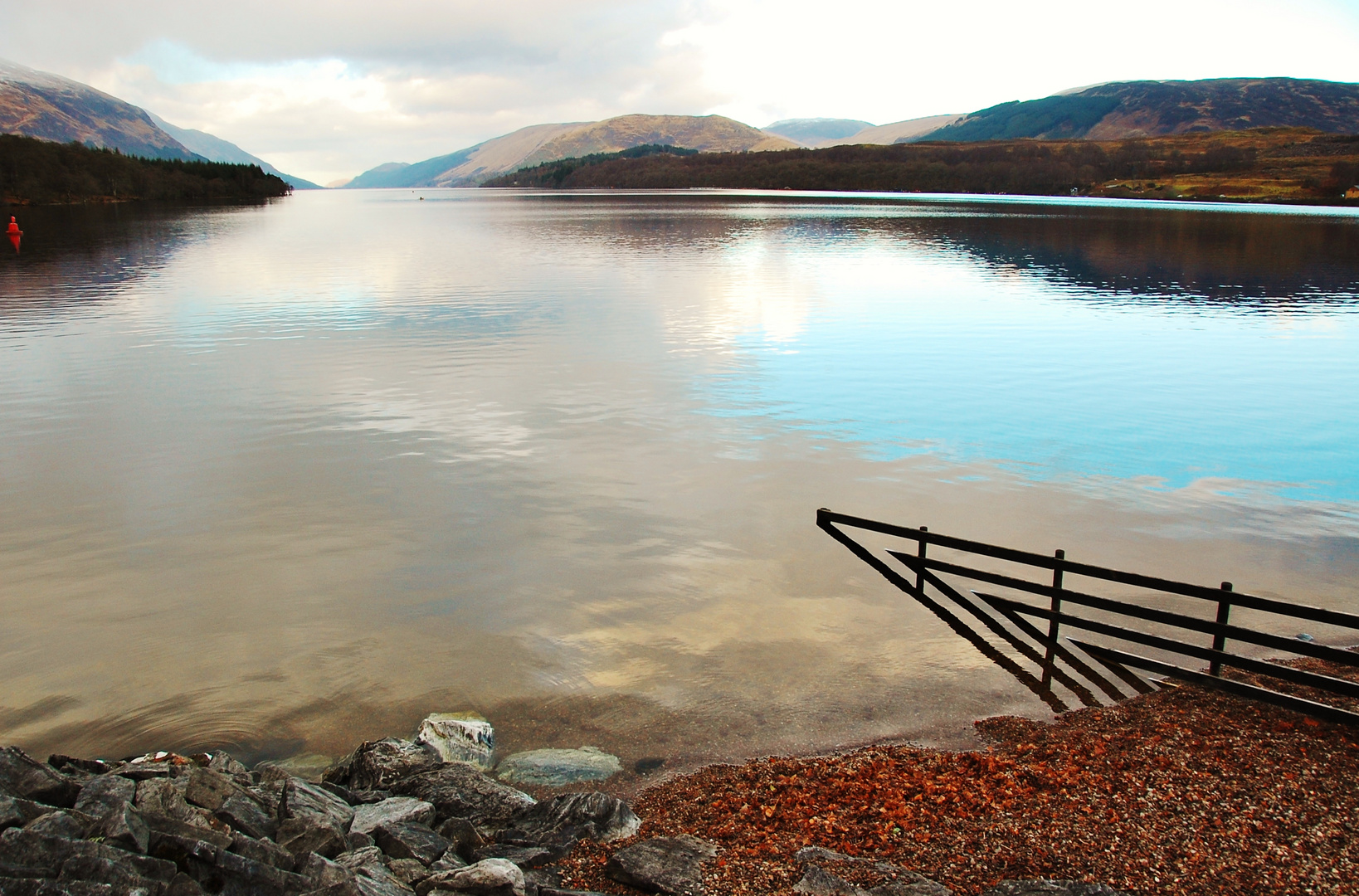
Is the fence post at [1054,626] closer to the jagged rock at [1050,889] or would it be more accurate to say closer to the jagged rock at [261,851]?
the jagged rock at [1050,889]

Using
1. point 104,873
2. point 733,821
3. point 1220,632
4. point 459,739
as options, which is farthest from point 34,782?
point 1220,632

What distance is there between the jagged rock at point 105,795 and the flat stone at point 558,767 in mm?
3965

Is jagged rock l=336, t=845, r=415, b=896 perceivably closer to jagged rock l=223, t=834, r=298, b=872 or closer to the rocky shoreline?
the rocky shoreline

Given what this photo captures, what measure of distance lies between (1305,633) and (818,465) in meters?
11.0

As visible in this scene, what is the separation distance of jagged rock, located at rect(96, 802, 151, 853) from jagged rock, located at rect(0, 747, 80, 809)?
1195 millimetres

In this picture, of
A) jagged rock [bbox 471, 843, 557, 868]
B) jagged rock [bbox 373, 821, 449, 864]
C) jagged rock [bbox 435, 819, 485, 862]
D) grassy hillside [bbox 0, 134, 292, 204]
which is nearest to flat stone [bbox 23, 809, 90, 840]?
jagged rock [bbox 373, 821, 449, 864]

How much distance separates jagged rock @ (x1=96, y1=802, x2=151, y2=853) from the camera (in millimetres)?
7160

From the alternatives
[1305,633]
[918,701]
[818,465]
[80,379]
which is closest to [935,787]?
[918,701]

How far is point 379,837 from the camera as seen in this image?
8297mm

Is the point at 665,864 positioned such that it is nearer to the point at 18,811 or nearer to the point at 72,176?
the point at 18,811

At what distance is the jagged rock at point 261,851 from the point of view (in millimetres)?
7359

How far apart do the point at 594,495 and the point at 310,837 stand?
12199mm

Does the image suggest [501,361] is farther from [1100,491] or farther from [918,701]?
[918,701]

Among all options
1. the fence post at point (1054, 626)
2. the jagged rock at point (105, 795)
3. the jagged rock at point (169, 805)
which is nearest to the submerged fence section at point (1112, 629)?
the fence post at point (1054, 626)
